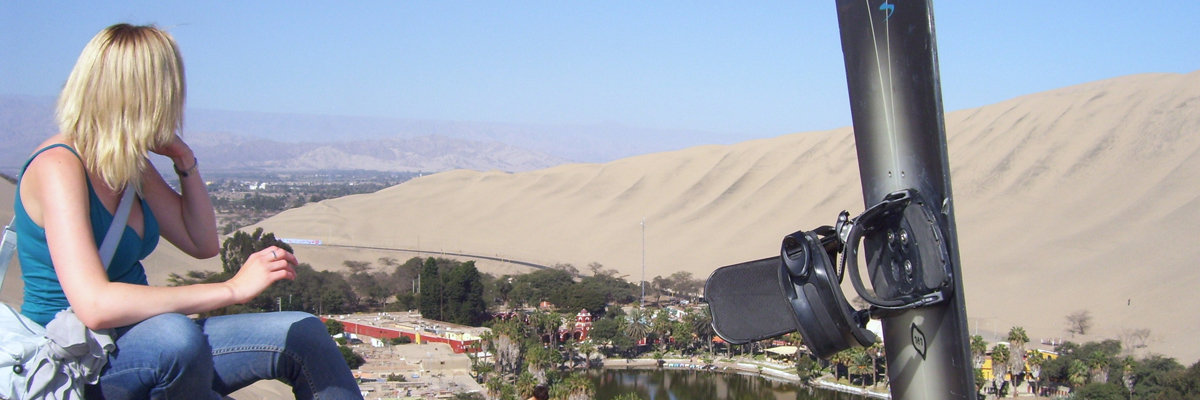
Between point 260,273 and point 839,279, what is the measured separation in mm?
1132

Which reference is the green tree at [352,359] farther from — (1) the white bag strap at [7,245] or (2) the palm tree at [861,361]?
(1) the white bag strap at [7,245]

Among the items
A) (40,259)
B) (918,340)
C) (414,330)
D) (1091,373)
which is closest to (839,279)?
(918,340)

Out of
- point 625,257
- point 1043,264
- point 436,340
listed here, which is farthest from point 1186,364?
point 625,257

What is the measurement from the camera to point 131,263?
1.93m

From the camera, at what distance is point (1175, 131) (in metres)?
57.3

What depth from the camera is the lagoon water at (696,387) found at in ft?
82.3

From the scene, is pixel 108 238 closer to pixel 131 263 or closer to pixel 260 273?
pixel 131 263

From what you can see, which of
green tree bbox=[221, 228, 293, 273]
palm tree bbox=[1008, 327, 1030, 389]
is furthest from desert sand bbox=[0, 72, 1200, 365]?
palm tree bbox=[1008, 327, 1030, 389]

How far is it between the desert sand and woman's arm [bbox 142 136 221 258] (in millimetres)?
20829

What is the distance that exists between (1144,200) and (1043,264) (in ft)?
31.3

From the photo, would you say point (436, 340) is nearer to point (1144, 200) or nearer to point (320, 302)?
point (320, 302)

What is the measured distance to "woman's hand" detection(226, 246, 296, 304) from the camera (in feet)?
5.83

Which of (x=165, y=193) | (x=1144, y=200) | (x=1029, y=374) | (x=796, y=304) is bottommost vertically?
(x=1029, y=374)

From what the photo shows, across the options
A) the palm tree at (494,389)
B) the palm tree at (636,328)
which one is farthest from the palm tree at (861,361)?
the palm tree at (494,389)
